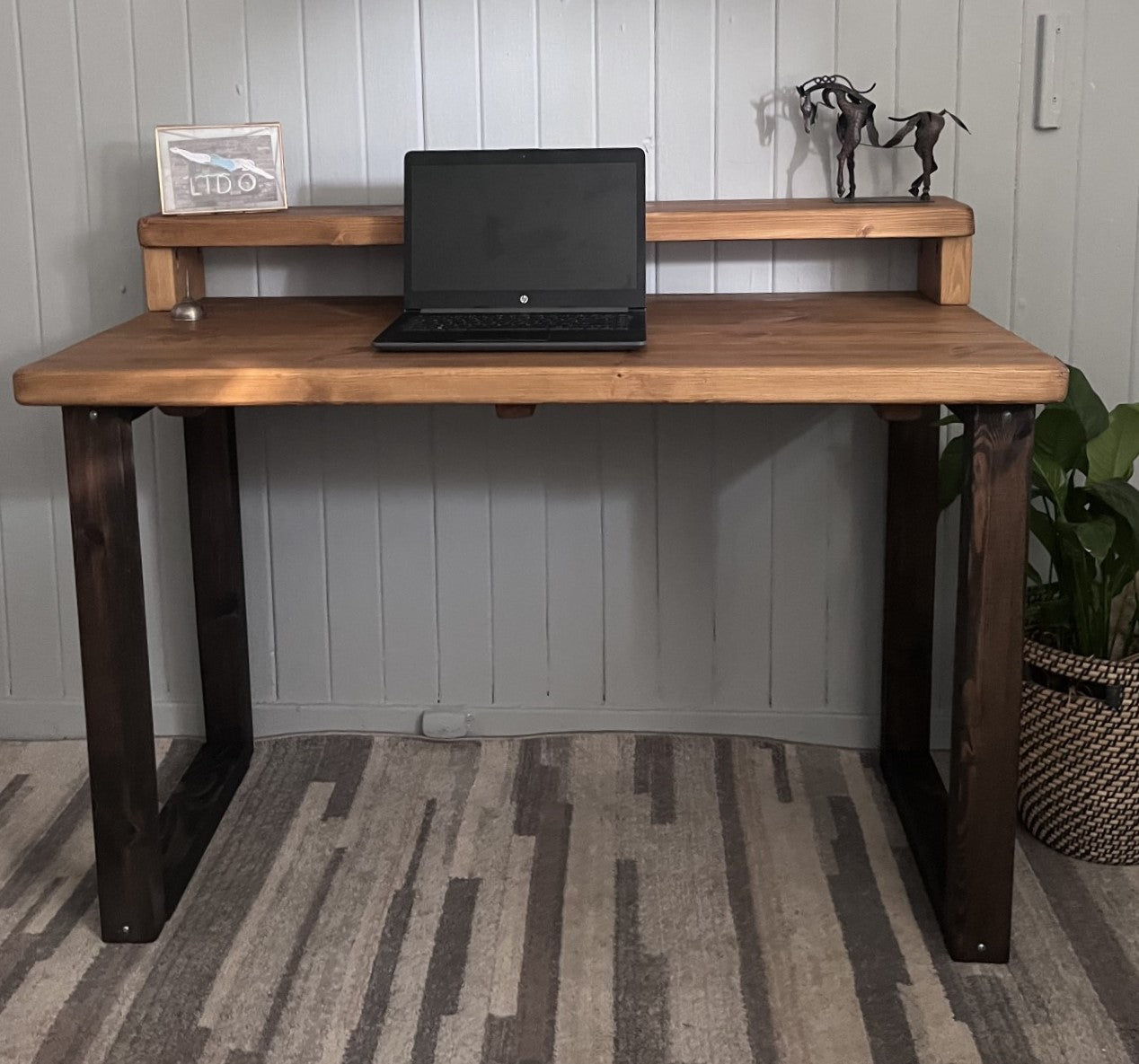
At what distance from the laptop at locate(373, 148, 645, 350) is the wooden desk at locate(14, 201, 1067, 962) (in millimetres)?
106

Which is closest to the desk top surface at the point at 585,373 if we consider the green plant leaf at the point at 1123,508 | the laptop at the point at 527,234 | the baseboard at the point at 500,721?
the laptop at the point at 527,234

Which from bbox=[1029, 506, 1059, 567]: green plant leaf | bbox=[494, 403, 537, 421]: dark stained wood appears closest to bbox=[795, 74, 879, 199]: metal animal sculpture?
bbox=[1029, 506, 1059, 567]: green plant leaf

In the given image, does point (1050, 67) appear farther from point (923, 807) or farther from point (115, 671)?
point (115, 671)

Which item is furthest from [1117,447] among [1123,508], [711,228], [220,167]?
[220,167]

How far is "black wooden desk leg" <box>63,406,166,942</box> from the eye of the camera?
1.82m

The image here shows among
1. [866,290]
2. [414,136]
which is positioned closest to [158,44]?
[414,136]

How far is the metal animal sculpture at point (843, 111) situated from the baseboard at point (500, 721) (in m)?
0.91

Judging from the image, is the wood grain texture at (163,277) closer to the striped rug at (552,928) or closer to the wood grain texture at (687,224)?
the wood grain texture at (687,224)

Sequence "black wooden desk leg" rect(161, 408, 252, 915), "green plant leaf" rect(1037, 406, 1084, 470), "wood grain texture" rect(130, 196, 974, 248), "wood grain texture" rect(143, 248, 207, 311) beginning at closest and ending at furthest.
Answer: "green plant leaf" rect(1037, 406, 1084, 470)
"wood grain texture" rect(130, 196, 974, 248)
"wood grain texture" rect(143, 248, 207, 311)
"black wooden desk leg" rect(161, 408, 252, 915)

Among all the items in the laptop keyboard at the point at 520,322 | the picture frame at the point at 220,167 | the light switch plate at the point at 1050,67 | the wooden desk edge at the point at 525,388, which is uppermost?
the light switch plate at the point at 1050,67

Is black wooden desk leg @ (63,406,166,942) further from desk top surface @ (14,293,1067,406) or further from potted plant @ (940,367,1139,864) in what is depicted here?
potted plant @ (940,367,1139,864)

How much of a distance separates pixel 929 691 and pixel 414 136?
1244mm

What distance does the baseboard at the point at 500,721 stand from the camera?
254 centimetres

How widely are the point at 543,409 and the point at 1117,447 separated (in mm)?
920
